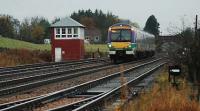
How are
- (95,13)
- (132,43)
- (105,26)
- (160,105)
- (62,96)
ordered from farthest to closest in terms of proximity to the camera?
(95,13) < (105,26) < (132,43) < (62,96) < (160,105)

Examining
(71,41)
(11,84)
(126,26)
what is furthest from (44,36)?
(11,84)

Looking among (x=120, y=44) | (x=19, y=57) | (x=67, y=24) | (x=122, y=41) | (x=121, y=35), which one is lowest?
(x=19, y=57)

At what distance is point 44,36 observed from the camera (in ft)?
484

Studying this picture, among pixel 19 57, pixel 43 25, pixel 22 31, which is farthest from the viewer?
pixel 43 25

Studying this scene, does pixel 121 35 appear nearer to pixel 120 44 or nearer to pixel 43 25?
pixel 120 44

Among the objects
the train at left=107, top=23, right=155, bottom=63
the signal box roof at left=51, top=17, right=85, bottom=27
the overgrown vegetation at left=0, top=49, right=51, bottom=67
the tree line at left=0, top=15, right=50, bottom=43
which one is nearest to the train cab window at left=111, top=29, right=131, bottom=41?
the train at left=107, top=23, right=155, bottom=63

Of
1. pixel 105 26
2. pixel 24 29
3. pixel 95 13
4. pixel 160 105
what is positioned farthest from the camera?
pixel 95 13

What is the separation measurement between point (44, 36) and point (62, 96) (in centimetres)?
13245

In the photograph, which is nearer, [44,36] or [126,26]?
[126,26]

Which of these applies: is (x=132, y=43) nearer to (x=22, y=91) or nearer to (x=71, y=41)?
(x=71, y=41)

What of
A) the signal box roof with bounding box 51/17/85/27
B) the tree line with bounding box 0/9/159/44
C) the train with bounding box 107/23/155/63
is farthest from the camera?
the tree line with bounding box 0/9/159/44

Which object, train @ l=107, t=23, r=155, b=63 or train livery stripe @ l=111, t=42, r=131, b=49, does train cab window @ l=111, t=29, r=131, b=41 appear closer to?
train @ l=107, t=23, r=155, b=63

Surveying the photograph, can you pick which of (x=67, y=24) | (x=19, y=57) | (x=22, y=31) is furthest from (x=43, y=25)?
(x=19, y=57)

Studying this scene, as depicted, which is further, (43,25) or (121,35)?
(43,25)
